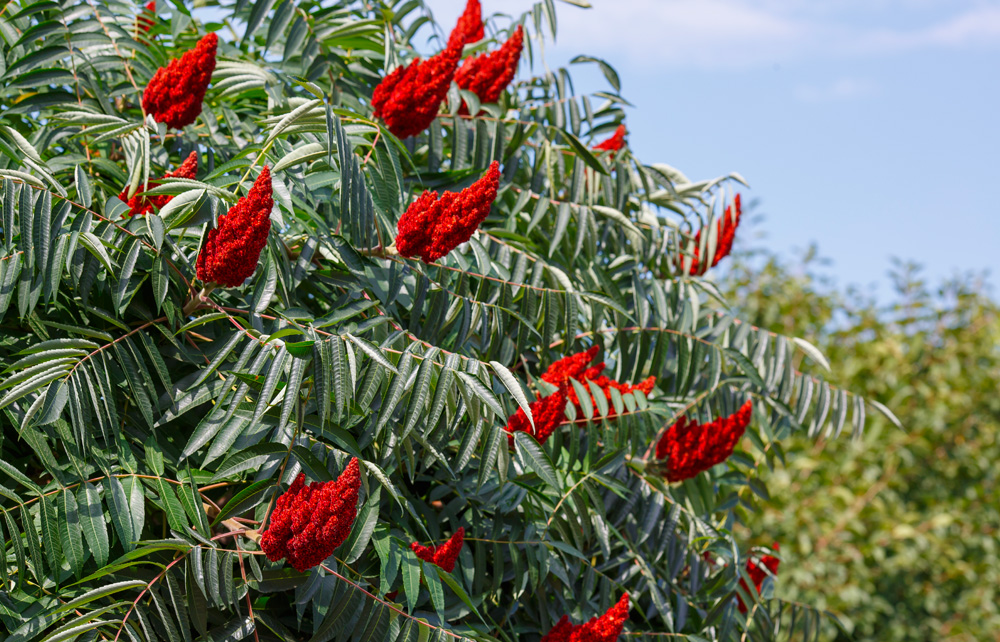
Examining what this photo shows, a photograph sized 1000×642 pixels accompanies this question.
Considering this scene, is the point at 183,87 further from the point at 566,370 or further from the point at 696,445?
the point at 696,445

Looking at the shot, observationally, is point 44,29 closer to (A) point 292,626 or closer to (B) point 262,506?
(B) point 262,506

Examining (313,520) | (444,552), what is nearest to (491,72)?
(444,552)

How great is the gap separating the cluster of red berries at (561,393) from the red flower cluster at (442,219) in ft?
1.47

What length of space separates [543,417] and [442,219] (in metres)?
0.61

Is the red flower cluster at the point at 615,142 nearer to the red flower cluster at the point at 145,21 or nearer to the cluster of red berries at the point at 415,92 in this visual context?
the cluster of red berries at the point at 415,92

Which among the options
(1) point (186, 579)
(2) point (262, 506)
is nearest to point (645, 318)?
(2) point (262, 506)

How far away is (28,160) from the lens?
1845mm

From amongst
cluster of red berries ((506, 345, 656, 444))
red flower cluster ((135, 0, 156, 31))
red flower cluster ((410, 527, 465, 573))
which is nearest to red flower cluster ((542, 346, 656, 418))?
cluster of red berries ((506, 345, 656, 444))

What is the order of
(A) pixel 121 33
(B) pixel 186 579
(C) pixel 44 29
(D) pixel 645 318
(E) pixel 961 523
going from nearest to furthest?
1. (B) pixel 186 579
2. (C) pixel 44 29
3. (A) pixel 121 33
4. (D) pixel 645 318
5. (E) pixel 961 523


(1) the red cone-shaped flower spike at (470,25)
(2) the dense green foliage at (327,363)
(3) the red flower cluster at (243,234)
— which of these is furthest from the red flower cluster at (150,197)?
(1) the red cone-shaped flower spike at (470,25)

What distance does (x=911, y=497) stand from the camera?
24.6 feet

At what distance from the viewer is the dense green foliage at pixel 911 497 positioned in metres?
6.97

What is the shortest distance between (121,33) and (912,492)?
287 inches

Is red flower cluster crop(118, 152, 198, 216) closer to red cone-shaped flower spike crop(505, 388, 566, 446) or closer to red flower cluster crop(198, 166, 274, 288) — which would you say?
red flower cluster crop(198, 166, 274, 288)
